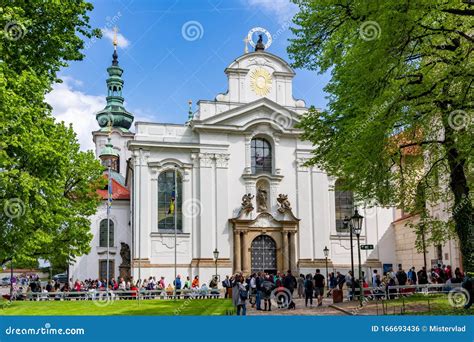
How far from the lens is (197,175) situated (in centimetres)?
4366

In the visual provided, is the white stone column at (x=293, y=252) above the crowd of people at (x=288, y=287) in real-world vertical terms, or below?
above

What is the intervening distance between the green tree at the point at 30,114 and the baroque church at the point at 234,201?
1927cm

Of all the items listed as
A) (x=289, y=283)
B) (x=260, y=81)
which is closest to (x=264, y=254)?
(x=260, y=81)

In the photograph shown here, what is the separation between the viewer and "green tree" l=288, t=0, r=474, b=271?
15.2 meters

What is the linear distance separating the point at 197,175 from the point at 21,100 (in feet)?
86.1

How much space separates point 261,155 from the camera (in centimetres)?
4528

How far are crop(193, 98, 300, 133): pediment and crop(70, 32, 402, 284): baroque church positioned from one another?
3.0 inches

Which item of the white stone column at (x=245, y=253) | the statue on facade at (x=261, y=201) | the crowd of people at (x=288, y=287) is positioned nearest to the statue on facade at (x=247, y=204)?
the statue on facade at (x=261, y=201)

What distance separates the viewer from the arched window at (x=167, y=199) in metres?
42.7

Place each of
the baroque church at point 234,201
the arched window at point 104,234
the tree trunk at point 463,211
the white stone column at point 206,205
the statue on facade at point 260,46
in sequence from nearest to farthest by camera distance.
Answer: the tree trunk at point 463,211, the baroque church at point 234,201, the white stone column at point 206,205, the arched window at point 104,234, the statue on facade at point 260,46

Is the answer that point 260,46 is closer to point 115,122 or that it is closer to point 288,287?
point 288,287

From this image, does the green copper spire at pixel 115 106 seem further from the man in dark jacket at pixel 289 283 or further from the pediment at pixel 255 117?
the man in dark jacket at pixel 289 283

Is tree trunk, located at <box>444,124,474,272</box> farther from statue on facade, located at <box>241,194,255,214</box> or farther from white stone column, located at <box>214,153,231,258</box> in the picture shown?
white stone column, located at <box>214,153,231,258</box>

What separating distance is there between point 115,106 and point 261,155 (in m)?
33.0
